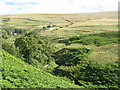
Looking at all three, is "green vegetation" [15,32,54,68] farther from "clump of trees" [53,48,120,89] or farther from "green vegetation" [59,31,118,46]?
"green vegetation" [59,31,118,46]

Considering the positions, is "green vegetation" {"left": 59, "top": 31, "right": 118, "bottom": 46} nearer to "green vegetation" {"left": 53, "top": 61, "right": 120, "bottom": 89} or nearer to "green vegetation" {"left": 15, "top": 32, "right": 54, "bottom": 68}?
"green vegetation" {"left": 15, "top": 32, "right": 54, "bottom": 68}

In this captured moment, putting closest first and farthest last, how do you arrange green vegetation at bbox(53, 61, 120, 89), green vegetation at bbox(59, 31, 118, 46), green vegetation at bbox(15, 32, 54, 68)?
green vegetation at bbox(53, 61, 120, 89) → green vegetation at bbox(15, 32, 54, 68) → green vegetation at bbox(59, 31, 118, 46)

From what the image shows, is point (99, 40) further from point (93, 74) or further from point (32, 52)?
point (93, 74)

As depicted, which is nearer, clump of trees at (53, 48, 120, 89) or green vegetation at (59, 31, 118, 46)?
clump of trees at (53, 48, 120, 89)

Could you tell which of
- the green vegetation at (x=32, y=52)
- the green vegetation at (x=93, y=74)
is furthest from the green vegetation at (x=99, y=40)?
the green vegetation at (x=93, y=74)

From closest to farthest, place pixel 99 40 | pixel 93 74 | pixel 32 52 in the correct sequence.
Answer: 1. pixel 93 74
2. pixel 32 52
3. pixel 99 40

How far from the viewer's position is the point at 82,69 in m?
15.7

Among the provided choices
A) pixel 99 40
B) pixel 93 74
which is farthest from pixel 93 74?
pixel 99 40

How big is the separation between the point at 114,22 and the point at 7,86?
56.4 metres

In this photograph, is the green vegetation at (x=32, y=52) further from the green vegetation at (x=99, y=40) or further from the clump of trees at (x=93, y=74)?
the green vegetation at (x=99, y=40)

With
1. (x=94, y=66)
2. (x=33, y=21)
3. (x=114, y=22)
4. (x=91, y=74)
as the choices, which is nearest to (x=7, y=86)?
(x=91, y=74)

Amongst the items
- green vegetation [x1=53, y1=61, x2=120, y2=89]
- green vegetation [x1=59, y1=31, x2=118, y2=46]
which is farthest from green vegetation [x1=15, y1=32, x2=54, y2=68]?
green vegetation [x1=59, y1=31, x2=118, y2=46]

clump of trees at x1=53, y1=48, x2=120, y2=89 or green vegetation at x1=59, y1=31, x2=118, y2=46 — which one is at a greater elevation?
green vegetation at x1=59, y1=31, x2=118, y2=46

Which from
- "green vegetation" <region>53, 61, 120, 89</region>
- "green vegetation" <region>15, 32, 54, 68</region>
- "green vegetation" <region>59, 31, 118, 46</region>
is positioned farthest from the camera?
"green vegetation" <region>59, 31, 118, 46</region>
